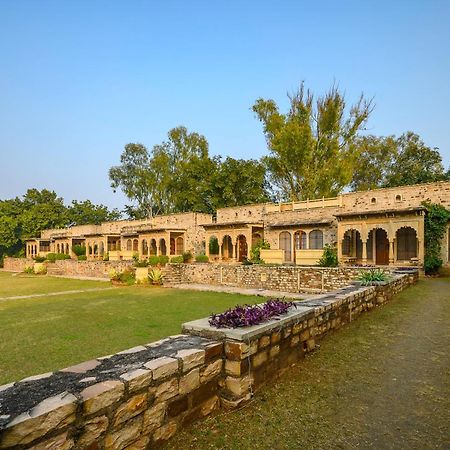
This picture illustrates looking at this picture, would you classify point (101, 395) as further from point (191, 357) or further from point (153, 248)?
point (153, 248)

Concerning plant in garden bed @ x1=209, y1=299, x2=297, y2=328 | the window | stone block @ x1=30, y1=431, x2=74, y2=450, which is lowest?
stone block @ x1=30, y1=431, x2=74, y2=450

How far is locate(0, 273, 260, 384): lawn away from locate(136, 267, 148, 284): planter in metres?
4.05

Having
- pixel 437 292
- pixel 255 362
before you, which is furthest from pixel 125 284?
pixel 255 362

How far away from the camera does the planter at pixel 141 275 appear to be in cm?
2122

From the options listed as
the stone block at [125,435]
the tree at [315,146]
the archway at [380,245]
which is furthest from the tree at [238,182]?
the stone block at [125,435]

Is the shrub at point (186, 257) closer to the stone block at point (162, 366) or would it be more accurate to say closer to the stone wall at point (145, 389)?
the stone wall at point (145, 389)

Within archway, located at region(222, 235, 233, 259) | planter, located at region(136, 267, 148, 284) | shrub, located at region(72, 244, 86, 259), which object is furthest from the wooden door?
shrub, located at region(72, 244, 86, 259)

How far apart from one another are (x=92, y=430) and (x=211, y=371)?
1.31 meters

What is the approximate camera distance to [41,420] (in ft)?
6.30

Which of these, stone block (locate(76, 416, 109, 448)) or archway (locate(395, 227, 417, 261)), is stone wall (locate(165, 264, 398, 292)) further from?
stone block (locate(76, 416, 109, 448))

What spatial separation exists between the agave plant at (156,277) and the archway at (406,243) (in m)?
14.6

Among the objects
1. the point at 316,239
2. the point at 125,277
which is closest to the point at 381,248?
the point at 316,239

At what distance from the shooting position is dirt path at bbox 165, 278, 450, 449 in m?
2.80

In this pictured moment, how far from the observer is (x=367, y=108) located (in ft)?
97.1
